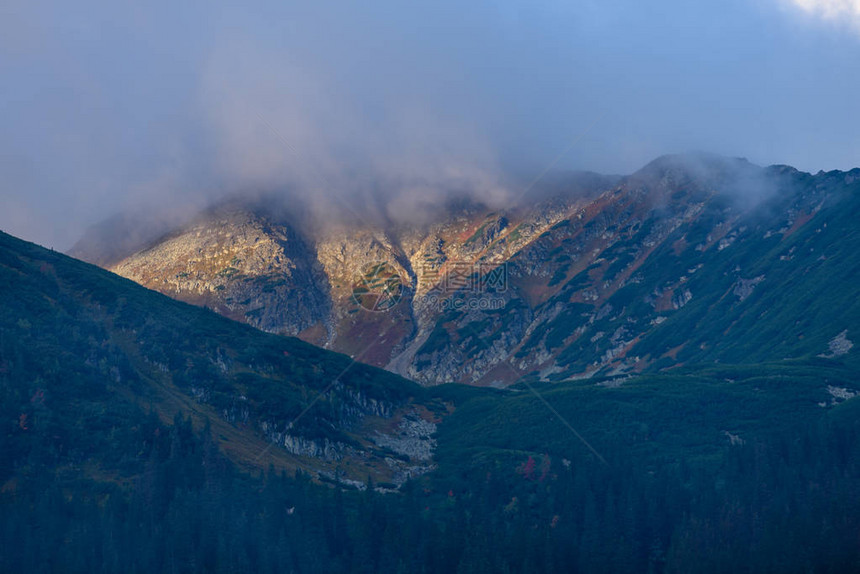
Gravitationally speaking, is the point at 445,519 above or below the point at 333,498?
above

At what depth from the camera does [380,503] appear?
500 ft

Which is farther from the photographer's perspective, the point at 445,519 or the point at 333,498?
the point at 445,519

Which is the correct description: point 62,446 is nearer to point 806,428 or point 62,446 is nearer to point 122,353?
point 122,353

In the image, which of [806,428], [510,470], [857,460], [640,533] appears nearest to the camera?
[640,533]

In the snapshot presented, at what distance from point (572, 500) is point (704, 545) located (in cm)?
3154

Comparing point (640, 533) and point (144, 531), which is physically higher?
point (640, 533)

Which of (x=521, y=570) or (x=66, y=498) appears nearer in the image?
(x=521, y=570)

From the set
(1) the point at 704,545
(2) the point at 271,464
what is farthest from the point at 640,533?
(2) the point at 271,464

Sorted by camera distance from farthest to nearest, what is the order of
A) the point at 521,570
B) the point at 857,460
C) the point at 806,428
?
the point at 806,428
the point at 857,460
the point at 521,570

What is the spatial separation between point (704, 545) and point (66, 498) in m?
102

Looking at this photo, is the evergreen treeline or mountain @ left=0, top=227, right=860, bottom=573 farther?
mountain @ left=0, top=227, right=860, bottom=573

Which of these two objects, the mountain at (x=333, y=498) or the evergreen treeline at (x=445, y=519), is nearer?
the evergreen treeline at (x=445, y=519)

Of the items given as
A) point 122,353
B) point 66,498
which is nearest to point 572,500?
point 66,498

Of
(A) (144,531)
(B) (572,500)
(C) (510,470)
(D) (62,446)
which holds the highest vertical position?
(C) (510,470)
